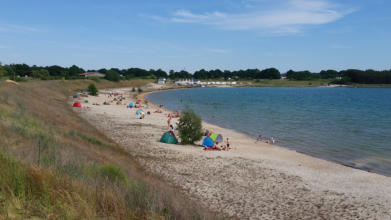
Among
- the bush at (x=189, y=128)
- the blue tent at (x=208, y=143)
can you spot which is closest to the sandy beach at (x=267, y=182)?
the blue tent at (x=208, y=143)

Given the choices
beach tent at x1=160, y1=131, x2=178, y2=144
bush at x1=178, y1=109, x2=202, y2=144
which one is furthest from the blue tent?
beach tent at x1=160, y1=131, x2=178, y2=144

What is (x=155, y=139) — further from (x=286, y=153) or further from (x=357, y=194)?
(x=357, y=194)

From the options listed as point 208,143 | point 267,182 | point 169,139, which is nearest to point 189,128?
point 169,139

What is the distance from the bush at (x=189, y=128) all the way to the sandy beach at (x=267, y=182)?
1.02 meters

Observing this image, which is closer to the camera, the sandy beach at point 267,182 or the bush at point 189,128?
the sandy beach at point 267,182

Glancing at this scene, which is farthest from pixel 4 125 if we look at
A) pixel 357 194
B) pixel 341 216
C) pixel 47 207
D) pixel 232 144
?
pixel 232 144

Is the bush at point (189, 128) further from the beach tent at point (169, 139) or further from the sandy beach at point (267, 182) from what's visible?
the sandy beach at point (267, 182)

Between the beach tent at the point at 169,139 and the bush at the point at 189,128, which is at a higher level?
the bush at the point at 189,128

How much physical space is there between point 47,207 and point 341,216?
362 inches

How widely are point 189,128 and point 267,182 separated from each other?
8902 mm

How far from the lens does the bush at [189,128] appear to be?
71.8 ft

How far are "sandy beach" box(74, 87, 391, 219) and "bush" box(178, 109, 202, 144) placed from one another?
3.36ft

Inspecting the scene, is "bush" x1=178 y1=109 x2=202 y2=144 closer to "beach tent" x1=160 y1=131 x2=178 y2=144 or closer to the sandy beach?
"beach tent" x1=160 y1=131 x2=178 y2=144

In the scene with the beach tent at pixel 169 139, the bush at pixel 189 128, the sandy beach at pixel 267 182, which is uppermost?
the bush at pixel 189 128
